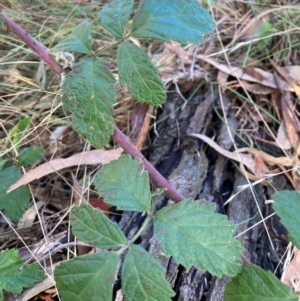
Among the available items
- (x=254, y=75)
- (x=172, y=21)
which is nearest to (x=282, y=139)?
(x=254, y=75)

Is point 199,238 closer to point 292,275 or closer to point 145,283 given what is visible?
point 145,283

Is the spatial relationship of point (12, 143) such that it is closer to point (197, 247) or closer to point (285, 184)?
point (197, 247)

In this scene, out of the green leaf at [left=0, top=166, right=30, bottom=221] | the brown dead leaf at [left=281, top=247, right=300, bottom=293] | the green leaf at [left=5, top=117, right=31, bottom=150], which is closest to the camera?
the brown dead leaf at [left=281, top=247, right=300, bottom=293]

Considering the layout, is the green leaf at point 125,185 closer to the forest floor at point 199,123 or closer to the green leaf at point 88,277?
the green leaf at point 88,277

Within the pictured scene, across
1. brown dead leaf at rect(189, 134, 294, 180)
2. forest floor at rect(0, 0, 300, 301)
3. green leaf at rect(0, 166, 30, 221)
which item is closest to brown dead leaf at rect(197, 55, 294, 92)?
forest floor at rect(0, 0, 300, 301)

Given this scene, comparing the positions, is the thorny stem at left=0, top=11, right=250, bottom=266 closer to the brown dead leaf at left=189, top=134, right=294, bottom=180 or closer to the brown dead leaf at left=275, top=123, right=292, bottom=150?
the brown dead leaf at left=189, top=134, right=294, bottom=180

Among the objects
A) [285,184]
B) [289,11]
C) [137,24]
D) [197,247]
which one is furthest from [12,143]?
[289,11]
